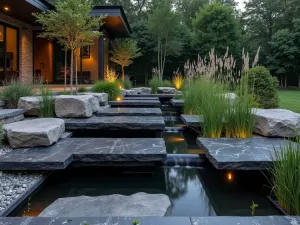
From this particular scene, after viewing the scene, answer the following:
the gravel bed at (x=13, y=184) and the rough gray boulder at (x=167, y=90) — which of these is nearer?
the gravel bed at (x=13, y=184)

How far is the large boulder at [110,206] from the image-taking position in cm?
228

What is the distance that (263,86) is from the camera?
21.4 ft

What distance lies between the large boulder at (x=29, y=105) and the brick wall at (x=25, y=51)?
225 inches

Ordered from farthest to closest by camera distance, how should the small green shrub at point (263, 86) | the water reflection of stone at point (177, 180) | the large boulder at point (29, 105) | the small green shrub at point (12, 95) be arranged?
the small green shrub at point (263, 86)
the small green shrub at point (12, 95)
the large boulder at point (29, 105)
the water reflection of stone at point (177, 180)

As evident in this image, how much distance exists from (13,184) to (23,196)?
28 cm

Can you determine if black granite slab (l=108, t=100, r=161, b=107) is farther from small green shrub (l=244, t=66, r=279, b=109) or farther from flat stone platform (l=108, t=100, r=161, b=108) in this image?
small green shrub (l=244, t=66, r=279, b=109)

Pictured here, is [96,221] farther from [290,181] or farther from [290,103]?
[290,103]

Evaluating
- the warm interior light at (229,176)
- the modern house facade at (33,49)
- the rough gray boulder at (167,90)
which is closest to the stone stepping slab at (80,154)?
the warm interior light at (229,176)

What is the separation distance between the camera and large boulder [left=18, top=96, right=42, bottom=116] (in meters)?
4.99

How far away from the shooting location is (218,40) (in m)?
19.9

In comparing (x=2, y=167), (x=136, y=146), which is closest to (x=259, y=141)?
(x=136, y=146)

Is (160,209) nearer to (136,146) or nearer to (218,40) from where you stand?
(136,146)

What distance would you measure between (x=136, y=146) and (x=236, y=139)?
1424 millimetres

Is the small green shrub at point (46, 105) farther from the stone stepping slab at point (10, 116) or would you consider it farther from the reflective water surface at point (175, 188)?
the reflective water surface at point (175, 188)
